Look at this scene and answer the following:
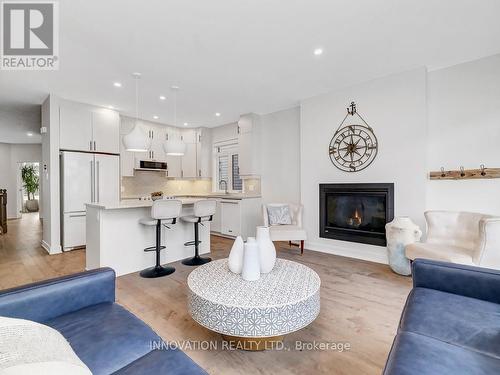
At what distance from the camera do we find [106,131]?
4.97 meters

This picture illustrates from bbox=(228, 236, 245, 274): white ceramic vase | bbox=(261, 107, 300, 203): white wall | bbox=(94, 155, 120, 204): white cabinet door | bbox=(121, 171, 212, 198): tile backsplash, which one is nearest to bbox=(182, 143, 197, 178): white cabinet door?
bbox=(121, 171, 212, 198): tile backsplash

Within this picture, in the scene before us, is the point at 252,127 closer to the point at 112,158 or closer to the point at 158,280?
the point at 112,158

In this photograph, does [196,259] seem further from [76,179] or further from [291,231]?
[76,179]

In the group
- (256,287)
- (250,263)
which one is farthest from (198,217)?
(256,287)

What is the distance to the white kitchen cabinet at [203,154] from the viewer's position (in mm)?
6551

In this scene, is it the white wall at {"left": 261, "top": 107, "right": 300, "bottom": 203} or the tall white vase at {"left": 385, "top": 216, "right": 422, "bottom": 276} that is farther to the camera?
the white wall at {"left": 261, "top": 107, "right": 300, "bottom": 203}

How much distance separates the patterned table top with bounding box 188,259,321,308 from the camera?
1.64m

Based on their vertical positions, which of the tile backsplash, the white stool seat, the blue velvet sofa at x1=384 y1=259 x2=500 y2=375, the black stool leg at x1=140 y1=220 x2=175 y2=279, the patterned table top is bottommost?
the black stool leg at x1=140 y1=220 x2=175 y2=279

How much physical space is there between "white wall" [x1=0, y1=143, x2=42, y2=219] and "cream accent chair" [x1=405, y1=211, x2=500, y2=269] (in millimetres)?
11731

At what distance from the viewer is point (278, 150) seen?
5.34m

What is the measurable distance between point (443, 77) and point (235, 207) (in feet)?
13.3

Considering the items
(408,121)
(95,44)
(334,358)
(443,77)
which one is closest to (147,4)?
(95,44)

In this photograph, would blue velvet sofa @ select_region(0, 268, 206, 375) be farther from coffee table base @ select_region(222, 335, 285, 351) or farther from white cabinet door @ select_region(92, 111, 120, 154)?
white cabinet door @ select_region(92, 111, 120, 154)

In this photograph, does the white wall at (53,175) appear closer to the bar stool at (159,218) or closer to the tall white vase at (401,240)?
Answer: the bar stool at (159,218)
